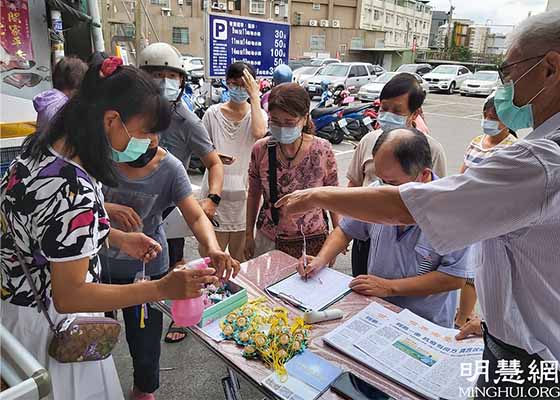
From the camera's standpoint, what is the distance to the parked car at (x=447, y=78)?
749 inches

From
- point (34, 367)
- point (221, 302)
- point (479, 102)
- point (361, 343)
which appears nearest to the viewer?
point (34, 367)

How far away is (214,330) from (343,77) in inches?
589

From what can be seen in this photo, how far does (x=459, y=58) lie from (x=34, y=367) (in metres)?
33.9

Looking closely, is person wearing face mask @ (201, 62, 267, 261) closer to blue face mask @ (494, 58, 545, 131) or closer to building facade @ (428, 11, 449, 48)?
blue face mask @ (494, 58, 545, 131)

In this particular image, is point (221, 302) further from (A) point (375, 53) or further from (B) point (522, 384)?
(A) point (375, 53)

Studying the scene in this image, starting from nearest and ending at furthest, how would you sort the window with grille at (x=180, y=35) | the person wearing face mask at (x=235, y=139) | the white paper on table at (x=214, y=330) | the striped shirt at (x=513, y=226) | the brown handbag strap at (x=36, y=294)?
the striped shirt at (x=513, y=226) < the brown handbag strap at (x=36, y=294) < the white paper on table at (x=214, y=330) < the person wearing face mask at (x=235, y=139) < the window with grille at (x=180, y=35)

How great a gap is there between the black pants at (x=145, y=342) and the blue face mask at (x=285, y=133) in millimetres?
890

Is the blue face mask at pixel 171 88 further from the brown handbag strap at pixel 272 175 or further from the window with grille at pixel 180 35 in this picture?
the window with grille at pixel 180 35

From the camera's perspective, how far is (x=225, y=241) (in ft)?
9.21

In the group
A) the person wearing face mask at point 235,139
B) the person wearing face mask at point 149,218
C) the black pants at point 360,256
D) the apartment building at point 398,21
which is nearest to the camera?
the person wearing face mask at point 149,218

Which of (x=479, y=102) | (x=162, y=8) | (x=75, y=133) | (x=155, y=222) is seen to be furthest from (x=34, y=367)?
(x=162, y=8)

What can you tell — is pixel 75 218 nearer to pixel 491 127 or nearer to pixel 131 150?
pixel 131 150

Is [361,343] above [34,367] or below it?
below

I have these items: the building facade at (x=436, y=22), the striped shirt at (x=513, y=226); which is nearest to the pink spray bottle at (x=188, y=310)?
the striped shirt at (x=513, y=226)
